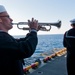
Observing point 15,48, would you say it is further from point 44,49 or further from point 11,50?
point 44,49

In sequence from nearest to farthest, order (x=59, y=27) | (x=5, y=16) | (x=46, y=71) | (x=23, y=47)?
(x=23, y=47), (x=5, y=16), (x=59, y=27), (x=46, y=71)

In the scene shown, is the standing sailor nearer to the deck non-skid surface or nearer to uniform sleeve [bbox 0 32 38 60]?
uniform sleeve [bbox 0 32 38 60]

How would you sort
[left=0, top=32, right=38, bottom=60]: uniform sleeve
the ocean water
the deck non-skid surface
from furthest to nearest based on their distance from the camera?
the ocean water
the deck non-skid surface
[left=0, top=32, right=38, bottom=60]: uniform sleeve

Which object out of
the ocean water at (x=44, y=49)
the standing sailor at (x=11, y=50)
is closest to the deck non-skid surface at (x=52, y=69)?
the ocean water at (x=44, y=49)

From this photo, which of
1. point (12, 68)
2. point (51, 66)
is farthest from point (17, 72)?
point (51, 66)

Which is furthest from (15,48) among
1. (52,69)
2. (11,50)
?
(52,69)

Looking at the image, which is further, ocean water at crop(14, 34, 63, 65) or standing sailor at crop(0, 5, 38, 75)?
ocean water at crop(14, 34, 63, 65)

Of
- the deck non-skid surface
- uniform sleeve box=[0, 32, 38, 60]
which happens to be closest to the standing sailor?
uniform sleeve box=[0, 32, 38, 60]

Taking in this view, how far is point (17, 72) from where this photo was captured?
324 centimetres

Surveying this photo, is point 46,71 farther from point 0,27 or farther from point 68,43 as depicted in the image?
point 0,27

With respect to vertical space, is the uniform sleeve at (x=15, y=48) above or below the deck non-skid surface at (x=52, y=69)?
above

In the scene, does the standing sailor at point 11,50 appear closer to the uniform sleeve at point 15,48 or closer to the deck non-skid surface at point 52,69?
the uniform sleeve at point 15,48

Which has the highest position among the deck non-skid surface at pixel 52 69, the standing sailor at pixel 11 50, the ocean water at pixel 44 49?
the standing sailor at pixel 11 50

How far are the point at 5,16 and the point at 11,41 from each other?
0.38 m
